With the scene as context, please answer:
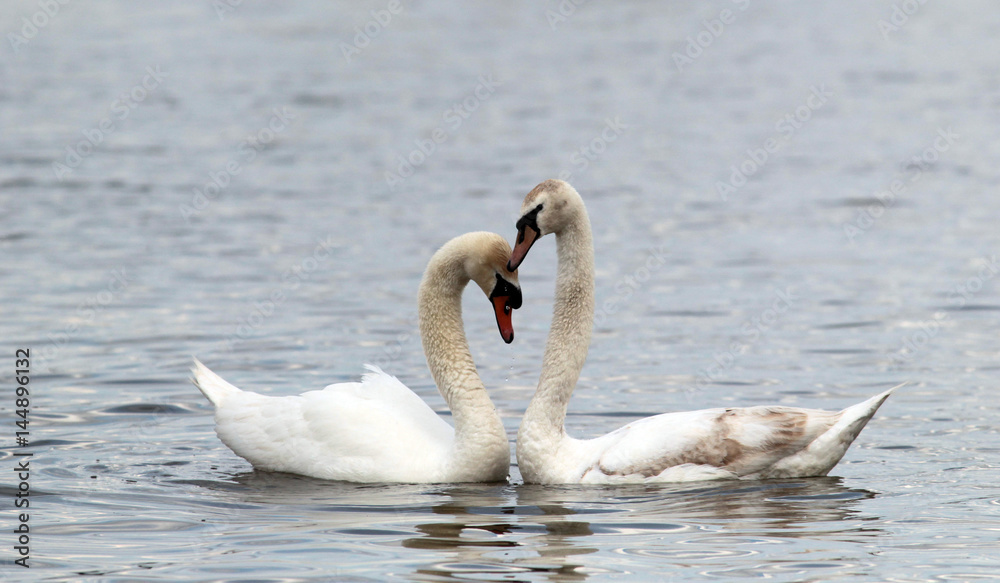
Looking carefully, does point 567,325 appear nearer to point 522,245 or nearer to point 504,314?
point 504,314

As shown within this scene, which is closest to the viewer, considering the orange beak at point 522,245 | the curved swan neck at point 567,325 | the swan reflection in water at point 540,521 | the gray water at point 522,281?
the swan reflection in water at point 540,521

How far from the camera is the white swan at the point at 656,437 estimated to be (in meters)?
8.31

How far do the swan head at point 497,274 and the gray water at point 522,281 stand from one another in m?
1.10

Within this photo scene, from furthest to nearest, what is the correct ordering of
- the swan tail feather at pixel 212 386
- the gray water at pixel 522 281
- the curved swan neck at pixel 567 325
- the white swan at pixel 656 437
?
the swan tail feather at pixel 212 386 < the curved swan neck at pixel 567 325 < the white swan at pixel 656 437 < the gray water at pixel 522 281

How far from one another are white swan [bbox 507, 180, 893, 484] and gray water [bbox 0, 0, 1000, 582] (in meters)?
0.16

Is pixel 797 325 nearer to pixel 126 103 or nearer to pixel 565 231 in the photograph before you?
pixel 565 231

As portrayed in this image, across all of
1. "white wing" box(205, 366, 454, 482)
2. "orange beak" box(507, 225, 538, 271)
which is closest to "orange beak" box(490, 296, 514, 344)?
"orange beak" box(507, 225, 538, 271)

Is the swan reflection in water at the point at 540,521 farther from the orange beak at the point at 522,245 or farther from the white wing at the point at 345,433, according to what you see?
the orange beak at the point at 522,245

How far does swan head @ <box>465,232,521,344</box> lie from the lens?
873 cm

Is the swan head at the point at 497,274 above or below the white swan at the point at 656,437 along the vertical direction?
above

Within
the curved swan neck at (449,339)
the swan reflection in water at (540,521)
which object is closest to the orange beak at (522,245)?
the curved swan neck at (449,339)

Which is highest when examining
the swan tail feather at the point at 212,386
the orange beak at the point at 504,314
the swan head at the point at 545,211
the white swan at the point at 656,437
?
the swan head at the point at 545,211

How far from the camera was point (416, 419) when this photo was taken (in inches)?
356

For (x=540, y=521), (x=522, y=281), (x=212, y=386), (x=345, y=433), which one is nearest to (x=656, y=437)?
(x=540, y=521)
